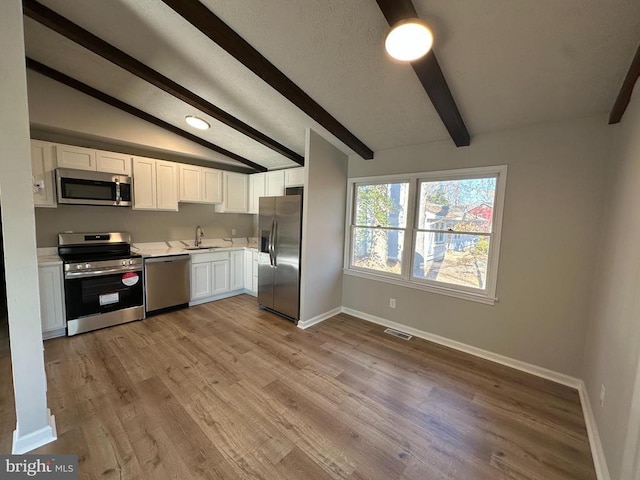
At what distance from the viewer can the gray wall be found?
11.2 ft

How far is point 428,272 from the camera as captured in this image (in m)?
3.35

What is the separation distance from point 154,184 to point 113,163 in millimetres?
531

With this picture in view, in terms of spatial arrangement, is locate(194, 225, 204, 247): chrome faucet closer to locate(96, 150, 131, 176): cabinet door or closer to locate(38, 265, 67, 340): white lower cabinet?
locate(96, 150, 131, 176): cabinet door

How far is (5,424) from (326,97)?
3.64 m

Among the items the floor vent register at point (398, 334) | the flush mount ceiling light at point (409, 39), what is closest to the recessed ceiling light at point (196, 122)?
the flush mount ceiling light at point (409, 39)

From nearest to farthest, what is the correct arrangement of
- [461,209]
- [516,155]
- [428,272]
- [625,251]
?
[625,251] < [516,155] < [461,209] < [428,272]

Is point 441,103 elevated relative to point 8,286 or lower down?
elevated

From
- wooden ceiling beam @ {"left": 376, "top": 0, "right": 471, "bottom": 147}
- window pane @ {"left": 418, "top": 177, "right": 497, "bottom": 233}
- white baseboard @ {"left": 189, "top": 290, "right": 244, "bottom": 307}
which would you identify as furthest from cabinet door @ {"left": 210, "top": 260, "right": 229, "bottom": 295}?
wooden ceiling beam @ {"left": 376, "top": 0, "right": 471, "bottom": 147}

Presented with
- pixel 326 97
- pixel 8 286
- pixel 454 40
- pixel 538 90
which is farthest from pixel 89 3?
pixel 538 90

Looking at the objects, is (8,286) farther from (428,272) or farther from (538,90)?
(538,90)

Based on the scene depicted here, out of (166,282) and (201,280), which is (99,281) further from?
(201,280)

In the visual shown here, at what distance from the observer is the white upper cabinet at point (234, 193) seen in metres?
4.80

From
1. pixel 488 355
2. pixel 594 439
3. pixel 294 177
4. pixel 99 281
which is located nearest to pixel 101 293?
pixel 99 281

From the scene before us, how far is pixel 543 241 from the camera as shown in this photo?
101 inches
